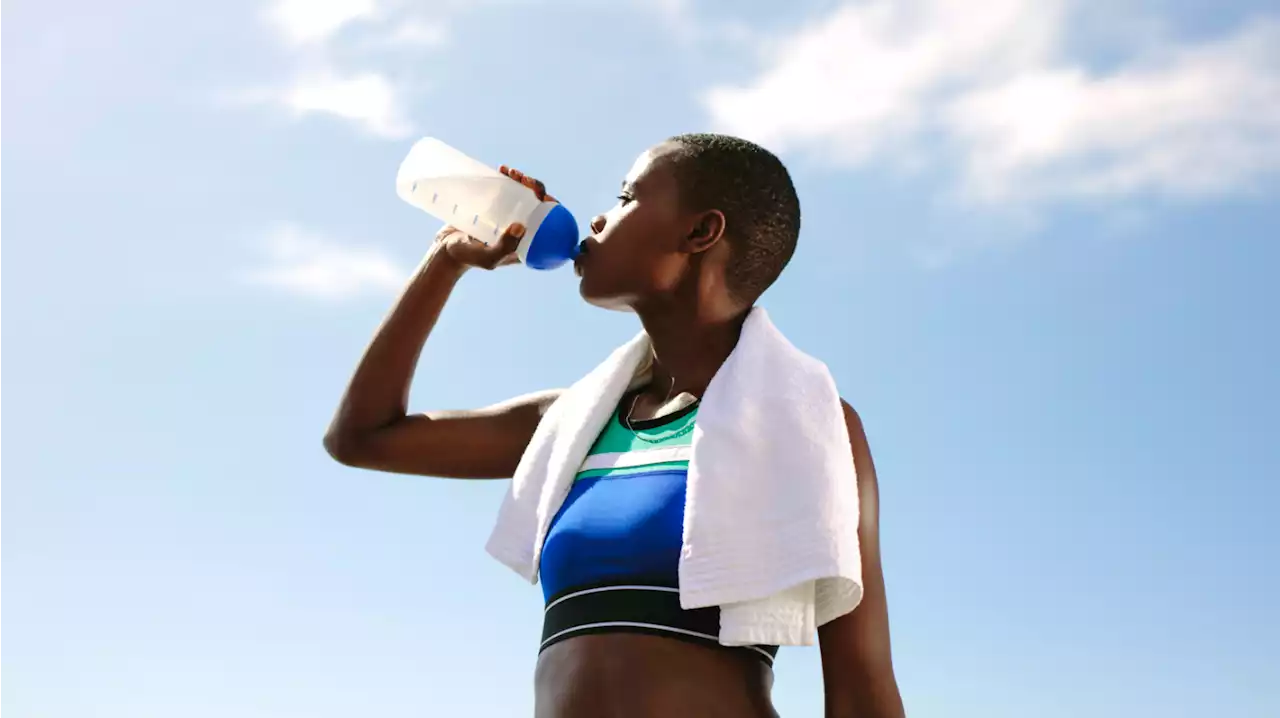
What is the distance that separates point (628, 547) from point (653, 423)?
43 cm

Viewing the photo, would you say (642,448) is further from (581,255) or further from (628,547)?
(581,255)

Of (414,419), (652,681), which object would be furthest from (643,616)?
(414,419)

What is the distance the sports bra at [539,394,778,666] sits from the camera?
3113mm

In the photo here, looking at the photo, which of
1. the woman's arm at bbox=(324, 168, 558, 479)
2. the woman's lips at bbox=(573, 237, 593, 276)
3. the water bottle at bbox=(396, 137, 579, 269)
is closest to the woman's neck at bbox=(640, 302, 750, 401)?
the woman's lips at bbox=(573, 237, 593, 276)

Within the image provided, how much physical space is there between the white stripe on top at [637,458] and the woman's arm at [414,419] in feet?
1.81

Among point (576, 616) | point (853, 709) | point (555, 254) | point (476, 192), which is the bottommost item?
point (853, 709)

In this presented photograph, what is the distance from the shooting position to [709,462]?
3.20m

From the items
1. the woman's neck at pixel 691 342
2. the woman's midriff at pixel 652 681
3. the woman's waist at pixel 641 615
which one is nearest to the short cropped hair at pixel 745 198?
the woman's neck at pixel 691 342

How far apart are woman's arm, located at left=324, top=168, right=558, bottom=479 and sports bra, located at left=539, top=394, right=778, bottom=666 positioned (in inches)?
22.5

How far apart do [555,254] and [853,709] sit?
155cm

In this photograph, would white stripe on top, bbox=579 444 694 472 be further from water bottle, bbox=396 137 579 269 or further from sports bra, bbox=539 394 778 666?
water bottle, bbox=396 137 579 269

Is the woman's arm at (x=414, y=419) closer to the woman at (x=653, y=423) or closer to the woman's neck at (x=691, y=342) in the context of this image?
the woman at (x=653, y=423)

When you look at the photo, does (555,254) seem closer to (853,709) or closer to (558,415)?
(558,415)

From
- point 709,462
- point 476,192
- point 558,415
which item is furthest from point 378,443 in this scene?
point 709,462
